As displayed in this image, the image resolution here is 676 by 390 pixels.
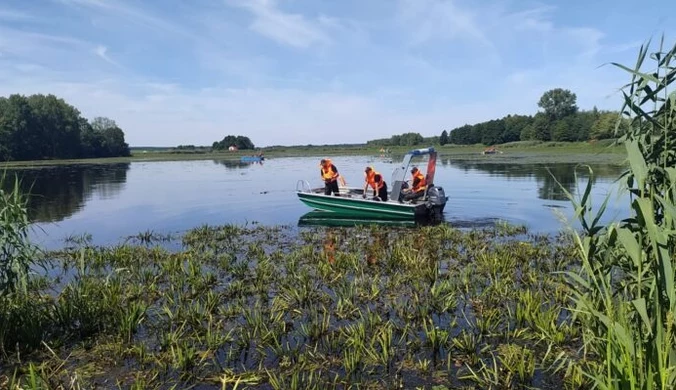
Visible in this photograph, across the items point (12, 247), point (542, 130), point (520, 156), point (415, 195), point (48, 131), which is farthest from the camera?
point (542, 130)

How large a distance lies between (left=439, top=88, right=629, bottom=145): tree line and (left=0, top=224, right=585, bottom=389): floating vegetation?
309ft

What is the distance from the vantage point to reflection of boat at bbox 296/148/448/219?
16.7 m

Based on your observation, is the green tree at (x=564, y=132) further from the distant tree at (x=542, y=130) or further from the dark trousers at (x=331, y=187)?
the dark trousers at (x=331, y=187)

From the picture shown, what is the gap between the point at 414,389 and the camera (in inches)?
190

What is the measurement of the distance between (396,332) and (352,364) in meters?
1.21

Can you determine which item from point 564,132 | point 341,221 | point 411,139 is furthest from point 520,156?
point 411,139

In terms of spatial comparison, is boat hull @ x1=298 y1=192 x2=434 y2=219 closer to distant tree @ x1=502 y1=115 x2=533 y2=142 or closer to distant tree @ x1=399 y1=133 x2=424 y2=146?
distant tree @ x1=502 y1=115 x2=533 y2=142

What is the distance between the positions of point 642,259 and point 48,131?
9866cm

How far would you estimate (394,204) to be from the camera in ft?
54.7

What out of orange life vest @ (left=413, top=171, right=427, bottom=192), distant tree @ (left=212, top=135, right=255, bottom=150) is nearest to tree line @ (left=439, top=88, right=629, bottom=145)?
distant tree @ (left=212, top=135, right=255, bottom=150)

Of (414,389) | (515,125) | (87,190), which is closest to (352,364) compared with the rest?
(414,389)

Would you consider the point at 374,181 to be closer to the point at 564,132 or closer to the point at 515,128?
the point at 564,132

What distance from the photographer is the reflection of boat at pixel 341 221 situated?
1664cm

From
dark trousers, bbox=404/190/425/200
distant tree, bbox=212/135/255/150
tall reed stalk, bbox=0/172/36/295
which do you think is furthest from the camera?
distant tree, bbox=212/135/255/150
